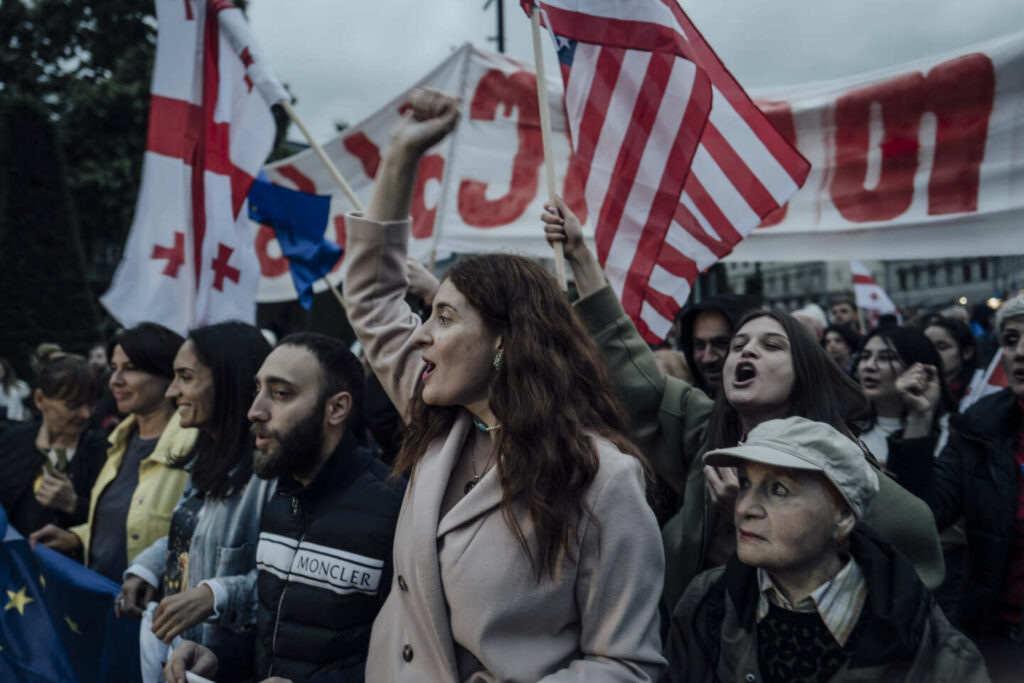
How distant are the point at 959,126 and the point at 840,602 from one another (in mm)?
3256

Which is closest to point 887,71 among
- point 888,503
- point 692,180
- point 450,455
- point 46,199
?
point 692,180

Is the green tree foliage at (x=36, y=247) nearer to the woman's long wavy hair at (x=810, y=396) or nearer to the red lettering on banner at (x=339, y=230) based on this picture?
the red lettering on banner at (x=339, y=230)

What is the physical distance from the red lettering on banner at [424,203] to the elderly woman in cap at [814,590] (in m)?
3.93

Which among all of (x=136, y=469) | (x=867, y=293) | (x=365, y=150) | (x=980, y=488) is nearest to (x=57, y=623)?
(x=136, y=469)

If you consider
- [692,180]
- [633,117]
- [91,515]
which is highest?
[633,117]

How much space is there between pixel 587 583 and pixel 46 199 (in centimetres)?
1799

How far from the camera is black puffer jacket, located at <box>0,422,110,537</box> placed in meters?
4.21

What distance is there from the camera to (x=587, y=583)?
1.81m

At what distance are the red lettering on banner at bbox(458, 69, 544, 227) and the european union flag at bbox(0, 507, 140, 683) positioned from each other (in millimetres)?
3249

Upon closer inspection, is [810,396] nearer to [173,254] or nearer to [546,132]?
[546,132]

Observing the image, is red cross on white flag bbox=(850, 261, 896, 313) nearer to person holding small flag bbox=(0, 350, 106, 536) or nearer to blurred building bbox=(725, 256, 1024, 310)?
person holding small flag bbox=(0, 350, 106, 536)

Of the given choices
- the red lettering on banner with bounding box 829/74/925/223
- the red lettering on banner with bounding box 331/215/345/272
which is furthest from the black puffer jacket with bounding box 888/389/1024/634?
the red lettering on banner with bounding box 331/215/345/272

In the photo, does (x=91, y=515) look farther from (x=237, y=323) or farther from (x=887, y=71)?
(x=887, y=71)

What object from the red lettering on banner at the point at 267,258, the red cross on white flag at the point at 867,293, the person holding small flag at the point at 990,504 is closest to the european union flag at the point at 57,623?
the person holding small flag at the point at 990,504
